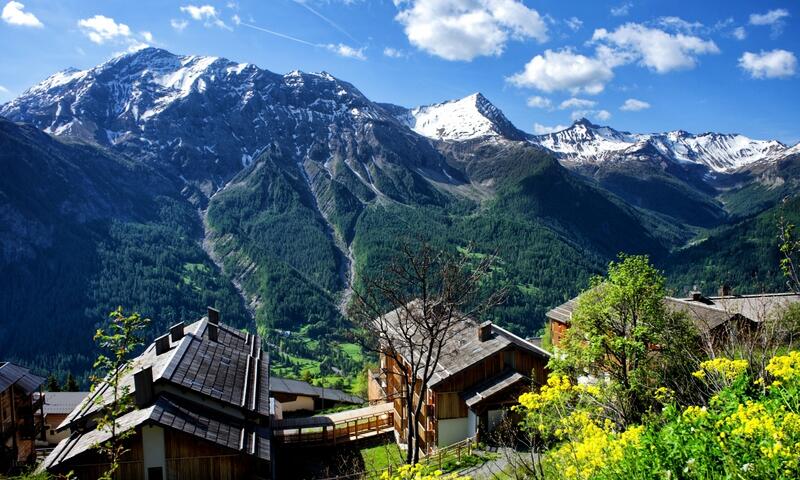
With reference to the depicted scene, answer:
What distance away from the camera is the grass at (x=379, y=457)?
33.3 meters

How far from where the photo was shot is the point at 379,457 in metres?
35.4

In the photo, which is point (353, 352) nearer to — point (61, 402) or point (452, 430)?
point (61, 402)

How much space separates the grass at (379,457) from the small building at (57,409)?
30336 millimetres

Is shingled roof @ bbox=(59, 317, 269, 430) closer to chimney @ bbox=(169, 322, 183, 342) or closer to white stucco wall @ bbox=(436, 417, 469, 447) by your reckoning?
chimney @ bbox=(169, 322, 183, 342)

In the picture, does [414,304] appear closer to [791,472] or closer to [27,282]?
[791,472]

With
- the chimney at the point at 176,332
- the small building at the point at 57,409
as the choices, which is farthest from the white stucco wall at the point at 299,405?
the chimney at the point at 176,332

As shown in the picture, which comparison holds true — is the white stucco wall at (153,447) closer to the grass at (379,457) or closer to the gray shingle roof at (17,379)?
the grass at (379,457)

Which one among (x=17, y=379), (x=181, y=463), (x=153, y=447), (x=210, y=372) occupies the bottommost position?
(x=181, y=463)

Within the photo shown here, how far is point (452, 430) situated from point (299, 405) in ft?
97.7

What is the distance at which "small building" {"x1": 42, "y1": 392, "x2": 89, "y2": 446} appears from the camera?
1888 inches

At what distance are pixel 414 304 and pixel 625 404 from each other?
1237 centimetres

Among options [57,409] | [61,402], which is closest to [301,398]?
[57,409]

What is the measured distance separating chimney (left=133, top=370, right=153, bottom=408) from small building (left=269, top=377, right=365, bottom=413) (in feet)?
107

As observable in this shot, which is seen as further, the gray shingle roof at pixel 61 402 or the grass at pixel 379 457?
the gray shingle roof at pixel 61 402
